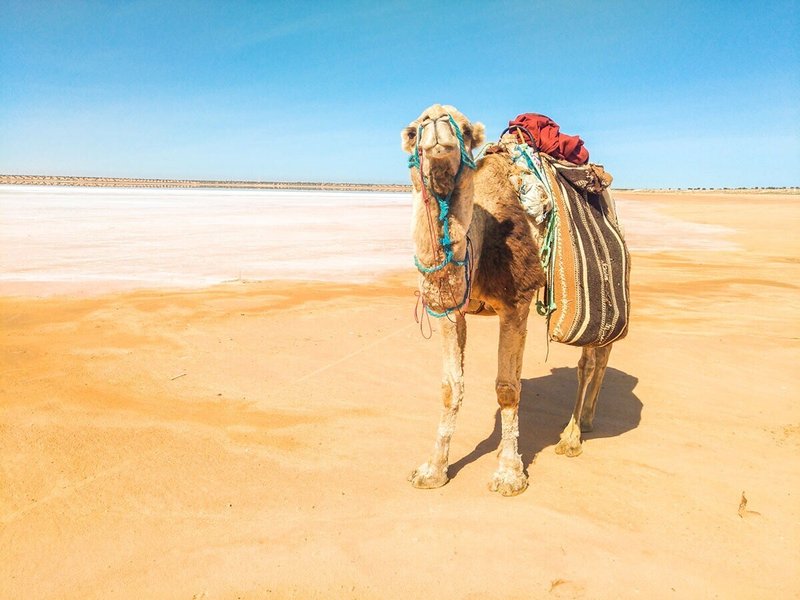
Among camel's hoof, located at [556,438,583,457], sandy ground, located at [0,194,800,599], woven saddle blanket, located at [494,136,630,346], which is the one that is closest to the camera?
sandy ground, located at [0,194,800,599]

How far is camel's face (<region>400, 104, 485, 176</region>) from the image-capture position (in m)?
2.74

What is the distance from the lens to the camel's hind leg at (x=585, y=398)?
4.58 metres

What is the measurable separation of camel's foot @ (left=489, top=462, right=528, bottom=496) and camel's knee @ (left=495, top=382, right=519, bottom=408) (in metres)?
0.49

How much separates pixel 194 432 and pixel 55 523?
4.60ft

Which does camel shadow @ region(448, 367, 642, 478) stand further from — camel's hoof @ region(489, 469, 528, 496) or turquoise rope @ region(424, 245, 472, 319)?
turquoise rope @ region(424, 245, 472, 319)

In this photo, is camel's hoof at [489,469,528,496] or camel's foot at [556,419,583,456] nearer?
camel's hoof at [489,469,528,496]

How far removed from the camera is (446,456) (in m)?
4.01

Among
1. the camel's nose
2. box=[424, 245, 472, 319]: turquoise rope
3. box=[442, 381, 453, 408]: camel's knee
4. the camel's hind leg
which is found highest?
the camel's nose

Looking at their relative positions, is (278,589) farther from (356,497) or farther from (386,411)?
(386,411)

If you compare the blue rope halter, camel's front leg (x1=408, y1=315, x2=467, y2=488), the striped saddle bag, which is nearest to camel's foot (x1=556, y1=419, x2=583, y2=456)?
the striped saddle bag

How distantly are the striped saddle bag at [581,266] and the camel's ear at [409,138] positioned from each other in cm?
162

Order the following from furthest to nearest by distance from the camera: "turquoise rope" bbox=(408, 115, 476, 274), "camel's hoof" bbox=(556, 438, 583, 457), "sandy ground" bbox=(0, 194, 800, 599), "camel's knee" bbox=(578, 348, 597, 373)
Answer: "camel's knee" bbox=(578, 348, 597, 373), "camel's hoof" bbox=(556, 438, 583, 457), "sandy ground" bbox=(0, 194, 800, 599), "turquoise rope" bbox=(408, 115, 476, 274)

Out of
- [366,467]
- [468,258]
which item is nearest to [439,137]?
[468,258]

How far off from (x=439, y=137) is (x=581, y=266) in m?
2.03
